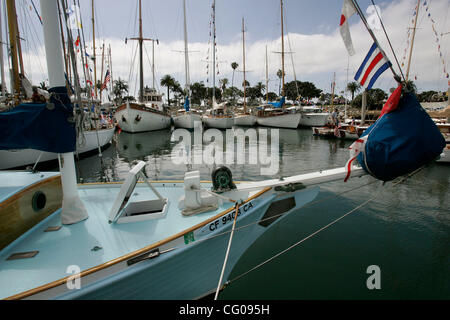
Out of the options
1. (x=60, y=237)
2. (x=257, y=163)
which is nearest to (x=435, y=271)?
(x=60, y=237)

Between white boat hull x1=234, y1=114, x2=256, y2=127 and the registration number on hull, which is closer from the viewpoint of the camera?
the registration number on hull

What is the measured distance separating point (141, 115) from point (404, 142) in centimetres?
3424

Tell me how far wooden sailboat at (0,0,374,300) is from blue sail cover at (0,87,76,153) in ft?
0.28

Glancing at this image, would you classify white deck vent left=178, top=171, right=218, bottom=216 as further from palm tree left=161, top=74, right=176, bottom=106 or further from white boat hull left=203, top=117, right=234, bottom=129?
palm tree left=161, top=74, right=176, bottom=106

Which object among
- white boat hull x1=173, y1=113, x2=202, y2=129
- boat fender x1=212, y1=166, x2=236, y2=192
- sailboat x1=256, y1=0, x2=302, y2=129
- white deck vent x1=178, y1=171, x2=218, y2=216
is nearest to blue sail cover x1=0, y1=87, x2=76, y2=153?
white deck vent x1=178, y1=171, x2=218, y2=216

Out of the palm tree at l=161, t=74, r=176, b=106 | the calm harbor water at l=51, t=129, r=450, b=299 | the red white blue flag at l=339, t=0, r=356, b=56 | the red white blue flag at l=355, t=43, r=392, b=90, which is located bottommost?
the calm harbor water at l=51, t=129, r=450, b=299

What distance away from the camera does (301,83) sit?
106625 millimetres

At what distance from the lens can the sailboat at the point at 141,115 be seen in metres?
32.1

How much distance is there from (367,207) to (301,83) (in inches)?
4301

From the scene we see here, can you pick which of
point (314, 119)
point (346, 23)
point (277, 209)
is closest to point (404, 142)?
point (346, 23)

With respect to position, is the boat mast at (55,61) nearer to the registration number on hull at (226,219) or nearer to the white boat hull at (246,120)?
the registration number on hull at (226,219)

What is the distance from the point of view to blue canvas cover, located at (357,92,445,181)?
3.02 metres

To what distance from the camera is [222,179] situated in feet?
15.1

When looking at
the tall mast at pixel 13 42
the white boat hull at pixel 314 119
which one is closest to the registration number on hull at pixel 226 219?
the tall mast at pixel 13 42
